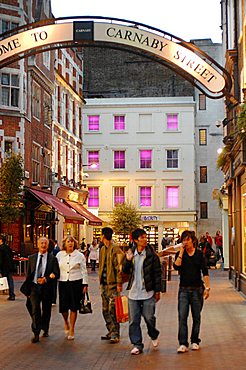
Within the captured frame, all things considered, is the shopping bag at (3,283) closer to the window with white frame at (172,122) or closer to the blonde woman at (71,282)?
the blonde woman at (71,282)

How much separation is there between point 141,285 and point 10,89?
75.9 feet

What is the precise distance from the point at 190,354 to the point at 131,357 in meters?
0.86

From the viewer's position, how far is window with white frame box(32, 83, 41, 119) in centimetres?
3512

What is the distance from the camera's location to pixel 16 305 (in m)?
18.2

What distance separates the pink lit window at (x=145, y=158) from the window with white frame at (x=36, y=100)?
19.9 meters

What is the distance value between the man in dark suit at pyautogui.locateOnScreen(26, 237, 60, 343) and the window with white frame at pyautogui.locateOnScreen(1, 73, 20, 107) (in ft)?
68.0

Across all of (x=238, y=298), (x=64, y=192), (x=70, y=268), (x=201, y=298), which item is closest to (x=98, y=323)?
(x=70, y=268)

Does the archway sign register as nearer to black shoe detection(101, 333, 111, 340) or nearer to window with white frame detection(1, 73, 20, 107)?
black shoe detection(101, 333, 111, 340)

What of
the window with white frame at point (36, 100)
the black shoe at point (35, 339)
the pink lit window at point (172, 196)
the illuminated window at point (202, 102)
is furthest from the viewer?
the illuminated window at point (202, 102)

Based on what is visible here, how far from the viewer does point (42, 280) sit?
39.7 feet

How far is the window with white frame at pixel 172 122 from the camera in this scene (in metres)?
55.4

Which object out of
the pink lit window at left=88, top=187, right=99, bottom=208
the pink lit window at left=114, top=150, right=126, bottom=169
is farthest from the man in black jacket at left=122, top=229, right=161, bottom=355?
the pink lit window at left=114, top=150, right=126, bottom=169

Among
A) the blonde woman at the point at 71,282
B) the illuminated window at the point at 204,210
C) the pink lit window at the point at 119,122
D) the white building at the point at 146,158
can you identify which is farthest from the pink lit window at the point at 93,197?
the blonde woman at the point at 71,282

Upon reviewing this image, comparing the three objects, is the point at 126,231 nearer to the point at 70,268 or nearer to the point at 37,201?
the point at 37,201
